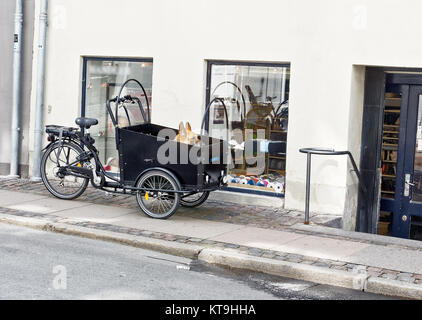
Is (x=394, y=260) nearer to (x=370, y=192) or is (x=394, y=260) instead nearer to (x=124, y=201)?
(x=370, y=192)

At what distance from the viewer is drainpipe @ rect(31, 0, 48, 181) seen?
12797 mm

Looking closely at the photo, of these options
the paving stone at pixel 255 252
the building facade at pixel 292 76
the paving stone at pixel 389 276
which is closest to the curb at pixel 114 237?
the paving stone at pixel 255 252

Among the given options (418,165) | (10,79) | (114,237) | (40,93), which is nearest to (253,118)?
(418,165)

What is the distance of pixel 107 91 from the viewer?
13141mm

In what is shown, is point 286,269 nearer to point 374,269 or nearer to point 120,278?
point 374,269

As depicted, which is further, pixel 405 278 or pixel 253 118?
pixel 253 118

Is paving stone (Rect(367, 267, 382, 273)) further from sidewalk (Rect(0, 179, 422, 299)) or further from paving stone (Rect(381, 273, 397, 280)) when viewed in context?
paving stone (Rect(381, 273, 397, 280))

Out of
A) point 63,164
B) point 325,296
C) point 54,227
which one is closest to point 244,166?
point 63,164

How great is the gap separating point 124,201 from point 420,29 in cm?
503

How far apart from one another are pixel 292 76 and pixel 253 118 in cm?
112

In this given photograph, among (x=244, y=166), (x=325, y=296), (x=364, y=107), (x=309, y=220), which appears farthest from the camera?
(x=244, y=166)

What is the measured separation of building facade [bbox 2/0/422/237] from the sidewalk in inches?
35.6

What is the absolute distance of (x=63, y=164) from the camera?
11.3m

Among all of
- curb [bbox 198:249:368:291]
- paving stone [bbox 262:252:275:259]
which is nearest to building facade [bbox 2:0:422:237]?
paving stone [bbox 262:252:275:259]
